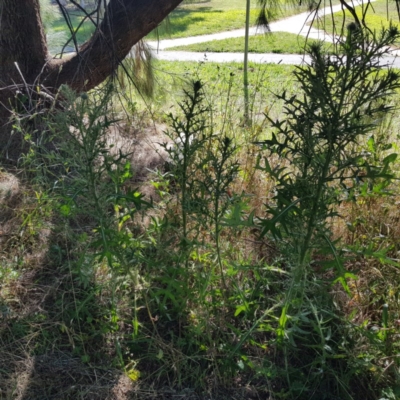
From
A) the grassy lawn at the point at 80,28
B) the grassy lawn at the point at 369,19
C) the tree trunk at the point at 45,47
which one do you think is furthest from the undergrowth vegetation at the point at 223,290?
the tree trunk at the point at 45,47

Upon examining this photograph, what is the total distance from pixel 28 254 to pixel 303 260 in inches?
62.1

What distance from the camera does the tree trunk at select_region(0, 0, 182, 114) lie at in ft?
11.9

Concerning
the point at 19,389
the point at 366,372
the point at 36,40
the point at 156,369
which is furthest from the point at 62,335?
the point at 36,40

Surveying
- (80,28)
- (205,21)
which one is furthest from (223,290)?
(205,21)

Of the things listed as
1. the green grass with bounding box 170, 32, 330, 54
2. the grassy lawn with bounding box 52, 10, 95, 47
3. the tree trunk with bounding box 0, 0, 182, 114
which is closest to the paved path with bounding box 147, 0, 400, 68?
the green grass with bounding box 170, 32, 330, 54

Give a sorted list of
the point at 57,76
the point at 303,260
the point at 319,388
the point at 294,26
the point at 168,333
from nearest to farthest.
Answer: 1. the point at 303,260
2. the point at 319,388
3. the point at 168,333
4. the point at 57,76
5. the point at 294,26

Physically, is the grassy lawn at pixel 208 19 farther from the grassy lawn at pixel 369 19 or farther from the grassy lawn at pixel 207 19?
the grassy lawn at pixel 369 19

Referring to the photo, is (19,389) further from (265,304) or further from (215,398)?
(265,304)

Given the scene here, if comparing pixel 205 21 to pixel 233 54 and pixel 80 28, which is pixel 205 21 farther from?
pixel 80 28

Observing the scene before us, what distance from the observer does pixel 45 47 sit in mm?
3918

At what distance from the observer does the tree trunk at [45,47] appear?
142 inches

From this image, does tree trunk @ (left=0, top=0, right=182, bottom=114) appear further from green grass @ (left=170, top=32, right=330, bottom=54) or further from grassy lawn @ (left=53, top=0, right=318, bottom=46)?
grassy lawn @ (left=53, top=0, right=318, bottom=46)

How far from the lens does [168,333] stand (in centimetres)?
229

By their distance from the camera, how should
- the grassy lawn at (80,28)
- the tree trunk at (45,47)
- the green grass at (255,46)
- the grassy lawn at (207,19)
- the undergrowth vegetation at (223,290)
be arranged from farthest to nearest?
the grassy lawn at (207,19)
the green grass at (255,46)
the tree trunk at (45,47)
the grassy lawn at (80,28)
the undergrowth vegetation at (223,290)
